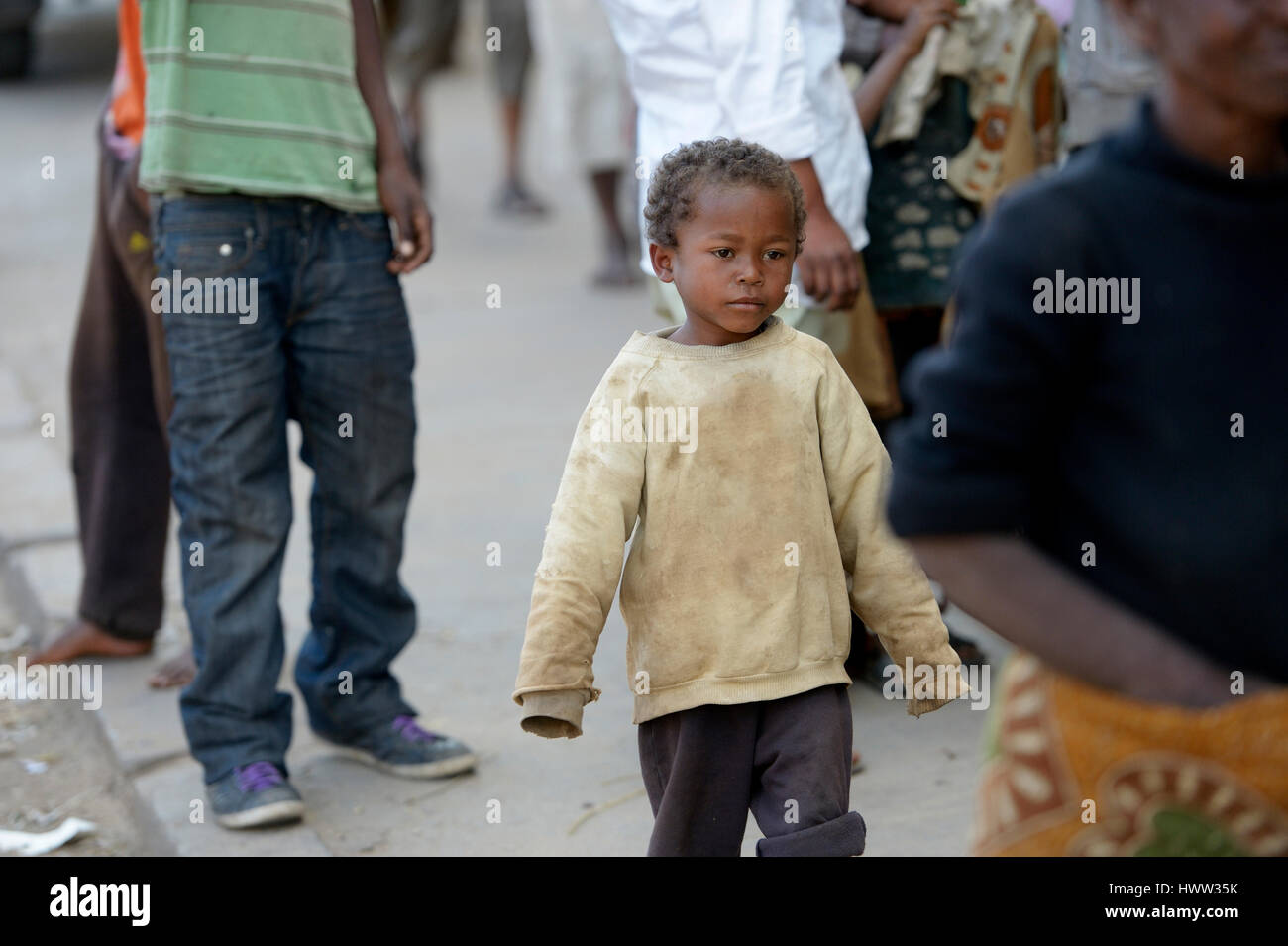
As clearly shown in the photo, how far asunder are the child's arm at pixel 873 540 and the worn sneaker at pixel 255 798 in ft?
4.79

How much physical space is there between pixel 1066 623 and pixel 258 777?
239 centimetres

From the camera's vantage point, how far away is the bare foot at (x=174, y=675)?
14.1ft

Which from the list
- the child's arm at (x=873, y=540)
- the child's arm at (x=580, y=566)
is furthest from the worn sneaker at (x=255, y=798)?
the child's arm at (x=873, y=540)

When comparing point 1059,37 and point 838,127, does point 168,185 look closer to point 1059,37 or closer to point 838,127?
point 838,127

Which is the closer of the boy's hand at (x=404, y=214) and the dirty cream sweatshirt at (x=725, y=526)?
the dirty cream sweatshirt at (x=725, y=526)

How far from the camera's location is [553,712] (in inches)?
94.7

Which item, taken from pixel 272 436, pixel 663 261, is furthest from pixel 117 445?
pixel 663 261

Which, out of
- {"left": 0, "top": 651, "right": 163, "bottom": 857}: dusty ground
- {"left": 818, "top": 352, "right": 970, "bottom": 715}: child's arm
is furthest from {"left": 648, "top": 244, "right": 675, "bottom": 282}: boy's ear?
{"left": 0, "top": 651, "right": 163, "bottom": 857}: dusty ground

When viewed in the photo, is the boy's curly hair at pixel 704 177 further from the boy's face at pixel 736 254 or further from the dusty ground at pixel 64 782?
the dusty ground at pixel 64 782

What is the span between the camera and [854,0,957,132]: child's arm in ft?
12.4

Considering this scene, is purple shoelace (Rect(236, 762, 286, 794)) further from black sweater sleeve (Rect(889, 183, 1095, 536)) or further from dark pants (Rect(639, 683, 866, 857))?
black sweater sleeve (Rect(889, 183, 1095, 536))

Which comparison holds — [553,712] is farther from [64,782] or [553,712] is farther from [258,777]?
[64,782]

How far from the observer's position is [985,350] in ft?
4.78
